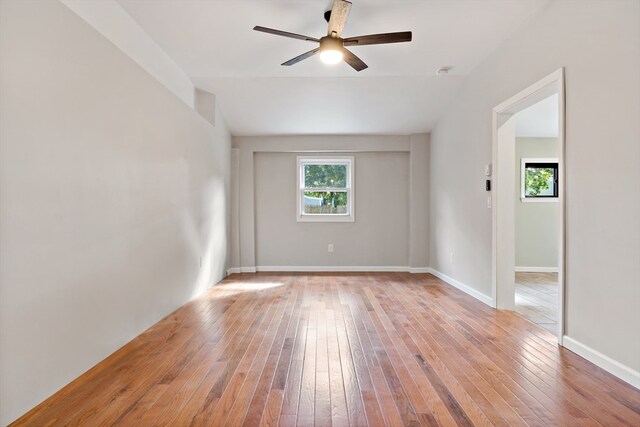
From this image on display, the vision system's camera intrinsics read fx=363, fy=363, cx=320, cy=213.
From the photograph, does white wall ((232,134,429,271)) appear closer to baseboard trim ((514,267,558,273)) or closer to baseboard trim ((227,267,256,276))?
baseboard trim ((227,267,256,276))

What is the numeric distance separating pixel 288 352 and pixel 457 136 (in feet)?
11.8

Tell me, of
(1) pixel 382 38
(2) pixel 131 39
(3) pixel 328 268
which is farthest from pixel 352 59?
(3) pixel 328 268

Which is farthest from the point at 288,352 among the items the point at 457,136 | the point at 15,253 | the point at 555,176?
the point at 555,176

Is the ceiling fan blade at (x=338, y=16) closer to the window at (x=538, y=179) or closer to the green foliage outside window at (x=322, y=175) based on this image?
the green foliage outside window at (x=322, y=175)

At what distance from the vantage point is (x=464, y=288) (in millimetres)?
4543

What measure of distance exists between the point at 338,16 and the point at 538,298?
3.77m

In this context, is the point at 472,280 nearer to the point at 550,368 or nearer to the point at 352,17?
the point at 550,368

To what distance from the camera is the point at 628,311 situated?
2113 millimetres

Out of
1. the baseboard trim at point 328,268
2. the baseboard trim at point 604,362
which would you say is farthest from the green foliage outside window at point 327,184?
the baseboard trim at point 604,362

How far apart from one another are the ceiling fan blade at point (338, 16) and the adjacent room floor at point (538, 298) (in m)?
3.02

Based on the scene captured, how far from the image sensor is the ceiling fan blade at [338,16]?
251 cm

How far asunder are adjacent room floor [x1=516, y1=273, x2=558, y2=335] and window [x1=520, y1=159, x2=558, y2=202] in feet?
4.48

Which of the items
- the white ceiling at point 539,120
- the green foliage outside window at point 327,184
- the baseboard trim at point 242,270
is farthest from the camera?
the green foliage outside window at point 327,184

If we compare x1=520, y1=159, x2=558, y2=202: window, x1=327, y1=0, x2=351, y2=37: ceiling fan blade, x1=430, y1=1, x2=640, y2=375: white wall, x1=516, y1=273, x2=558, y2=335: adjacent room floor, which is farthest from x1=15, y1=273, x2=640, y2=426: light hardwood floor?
x1=520, y1=159, x2=558, y2=202: window
